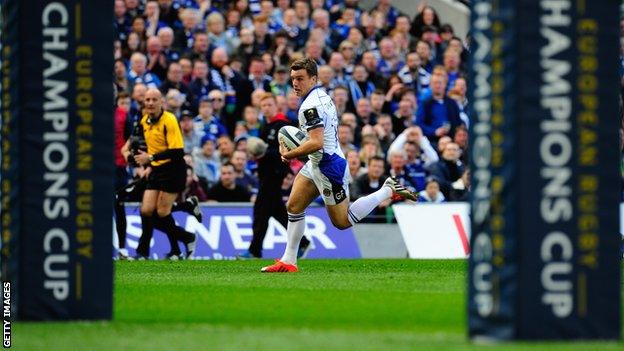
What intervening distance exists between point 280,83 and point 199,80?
139 cm

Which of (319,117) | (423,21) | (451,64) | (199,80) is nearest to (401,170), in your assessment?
(199,80)

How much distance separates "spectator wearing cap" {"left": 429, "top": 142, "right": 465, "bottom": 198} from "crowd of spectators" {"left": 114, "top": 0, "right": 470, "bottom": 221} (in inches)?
0.9

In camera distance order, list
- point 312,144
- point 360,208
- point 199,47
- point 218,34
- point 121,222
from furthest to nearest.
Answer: point 218,34 < point 199,47 < point 121,222 < point 360,208 < point 312,144

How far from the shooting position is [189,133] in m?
25.0

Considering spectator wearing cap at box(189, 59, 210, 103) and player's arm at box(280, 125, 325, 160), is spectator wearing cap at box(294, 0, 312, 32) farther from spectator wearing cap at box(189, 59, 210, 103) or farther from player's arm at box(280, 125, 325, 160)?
player's arm at box(280, 125, 325, 160)

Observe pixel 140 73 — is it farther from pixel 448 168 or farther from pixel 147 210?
pixel 448 168

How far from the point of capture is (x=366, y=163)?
2533 centimetres

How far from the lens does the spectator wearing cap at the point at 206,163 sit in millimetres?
25016

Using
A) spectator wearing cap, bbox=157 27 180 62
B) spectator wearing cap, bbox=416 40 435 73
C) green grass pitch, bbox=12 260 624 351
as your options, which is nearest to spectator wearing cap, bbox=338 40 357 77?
spectator wearing cap, bbox=416 40 435 73

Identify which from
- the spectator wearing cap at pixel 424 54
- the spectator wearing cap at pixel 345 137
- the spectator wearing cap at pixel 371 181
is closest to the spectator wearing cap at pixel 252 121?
the spectator wearing cap at pixel 345 137

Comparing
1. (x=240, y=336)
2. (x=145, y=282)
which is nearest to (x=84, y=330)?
(x=240, y=336)

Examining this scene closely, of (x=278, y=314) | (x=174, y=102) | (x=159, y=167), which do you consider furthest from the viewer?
(x=174, y=102)

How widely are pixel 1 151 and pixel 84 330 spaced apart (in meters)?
1.50

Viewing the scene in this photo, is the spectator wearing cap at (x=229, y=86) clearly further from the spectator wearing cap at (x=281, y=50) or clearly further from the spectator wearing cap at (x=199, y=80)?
the spectator wearing cap at (x=281, y=50)
